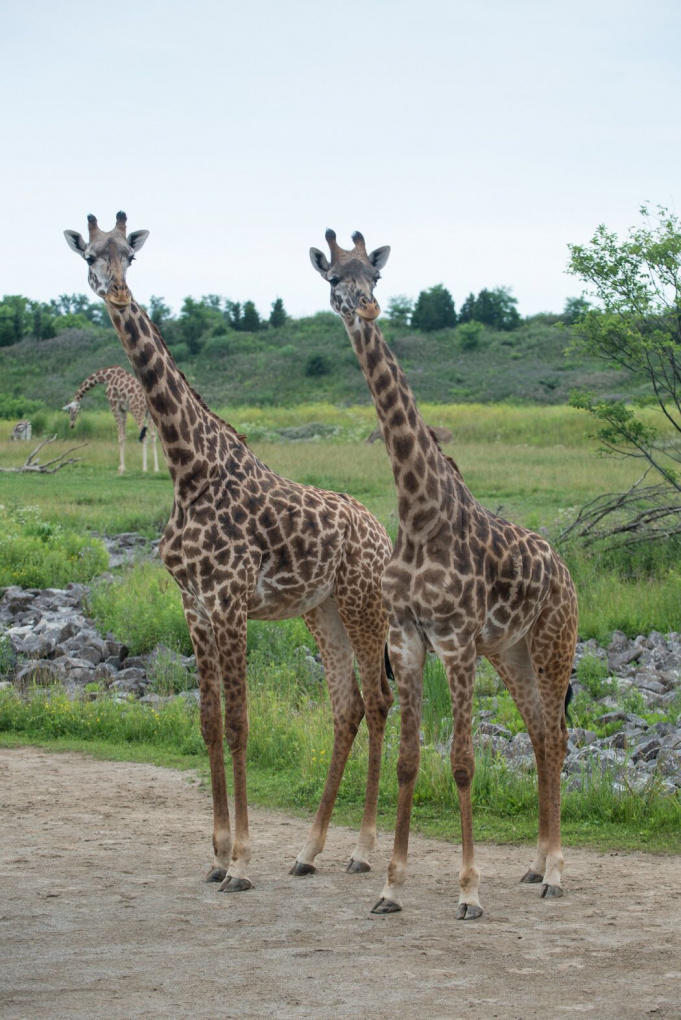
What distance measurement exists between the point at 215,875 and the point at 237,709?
3.22ft

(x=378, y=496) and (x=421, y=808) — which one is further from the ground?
(x=378, y=496)

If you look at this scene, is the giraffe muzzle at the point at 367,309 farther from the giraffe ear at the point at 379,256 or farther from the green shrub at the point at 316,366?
the green shrub at the point at 316,366

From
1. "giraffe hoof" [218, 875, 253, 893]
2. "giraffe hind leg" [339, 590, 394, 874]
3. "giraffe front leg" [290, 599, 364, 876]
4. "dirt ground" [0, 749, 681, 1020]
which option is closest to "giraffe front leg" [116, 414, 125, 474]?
"dirt ground" [0, 749, 681, 1020]

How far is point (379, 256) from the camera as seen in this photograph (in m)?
6.61

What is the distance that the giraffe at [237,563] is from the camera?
22.3 feet

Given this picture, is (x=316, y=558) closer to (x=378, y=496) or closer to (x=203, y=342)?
(x=378, y=496)

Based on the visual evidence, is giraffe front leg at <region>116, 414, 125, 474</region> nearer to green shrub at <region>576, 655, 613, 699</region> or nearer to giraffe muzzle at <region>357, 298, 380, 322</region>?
green shrub at <region>576, 655, 613, 699</region>

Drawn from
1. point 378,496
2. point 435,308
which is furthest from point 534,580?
point 435,308

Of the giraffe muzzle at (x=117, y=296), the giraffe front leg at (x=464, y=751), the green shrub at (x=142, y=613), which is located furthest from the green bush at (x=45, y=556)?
the giraffe front leg at (x=464, y=751)

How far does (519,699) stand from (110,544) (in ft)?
38.0

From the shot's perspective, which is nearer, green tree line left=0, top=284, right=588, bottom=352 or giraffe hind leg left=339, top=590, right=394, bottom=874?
giraffe hind leg left=339, top=590, right=394, bottom=874

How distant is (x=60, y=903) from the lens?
6.28 meters

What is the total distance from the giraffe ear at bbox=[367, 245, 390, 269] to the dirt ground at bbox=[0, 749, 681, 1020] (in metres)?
3.58

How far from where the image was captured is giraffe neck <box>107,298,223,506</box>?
702 centimetres
